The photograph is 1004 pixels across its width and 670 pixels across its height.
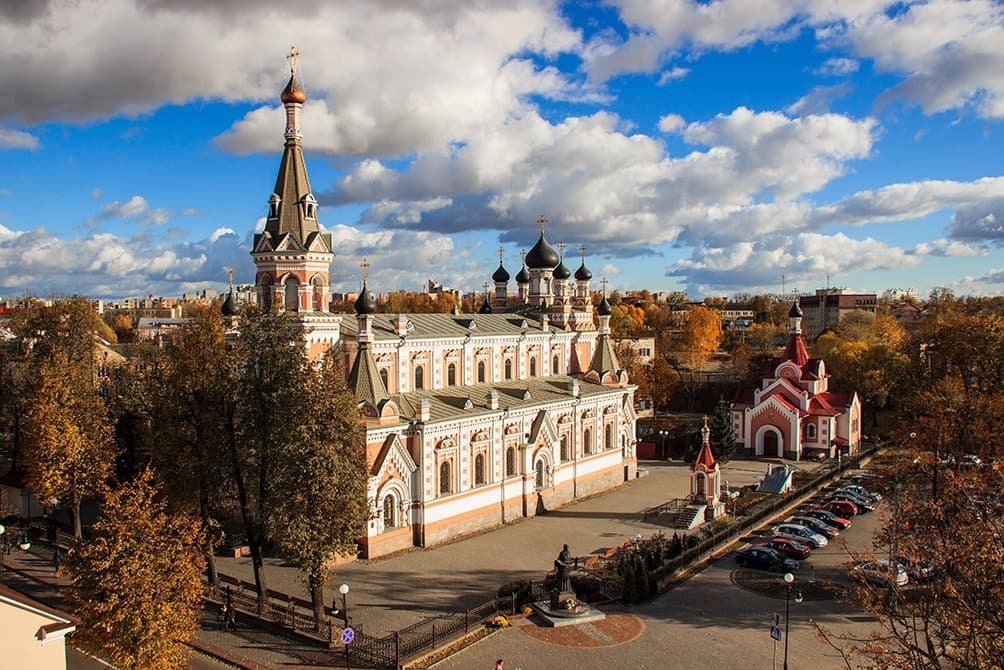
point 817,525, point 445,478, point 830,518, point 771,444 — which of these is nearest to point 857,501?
point 830,518

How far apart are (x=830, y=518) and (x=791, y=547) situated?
4956mm

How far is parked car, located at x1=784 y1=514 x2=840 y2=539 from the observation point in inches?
1160

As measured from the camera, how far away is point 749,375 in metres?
62.8

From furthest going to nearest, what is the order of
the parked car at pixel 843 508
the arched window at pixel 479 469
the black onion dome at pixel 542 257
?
1. the black onion dome at pixel 542 257
2. the parked car at pixel 843 508
3. the arched window at pixel 479 469

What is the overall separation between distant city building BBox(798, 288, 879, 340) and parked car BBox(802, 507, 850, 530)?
3007 inches

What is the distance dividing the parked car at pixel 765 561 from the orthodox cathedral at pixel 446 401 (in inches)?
387

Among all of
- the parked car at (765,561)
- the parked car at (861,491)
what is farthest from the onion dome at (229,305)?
the parked car at (861,491)

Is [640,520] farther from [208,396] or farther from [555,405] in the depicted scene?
[208,396]

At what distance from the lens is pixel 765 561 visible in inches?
1012

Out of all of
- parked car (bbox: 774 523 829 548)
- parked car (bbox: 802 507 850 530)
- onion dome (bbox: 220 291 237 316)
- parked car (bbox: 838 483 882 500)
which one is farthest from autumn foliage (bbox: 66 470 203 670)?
parked car (bbox: 838 483 882 500)

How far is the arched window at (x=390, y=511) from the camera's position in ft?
89.7

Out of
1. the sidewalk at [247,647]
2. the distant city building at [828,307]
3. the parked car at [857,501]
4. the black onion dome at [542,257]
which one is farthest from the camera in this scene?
the distant city building at [828,307]

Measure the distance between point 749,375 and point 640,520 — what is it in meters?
33.6

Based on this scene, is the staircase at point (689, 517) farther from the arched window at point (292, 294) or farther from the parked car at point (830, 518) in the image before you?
the arched window at point (292, 294)
